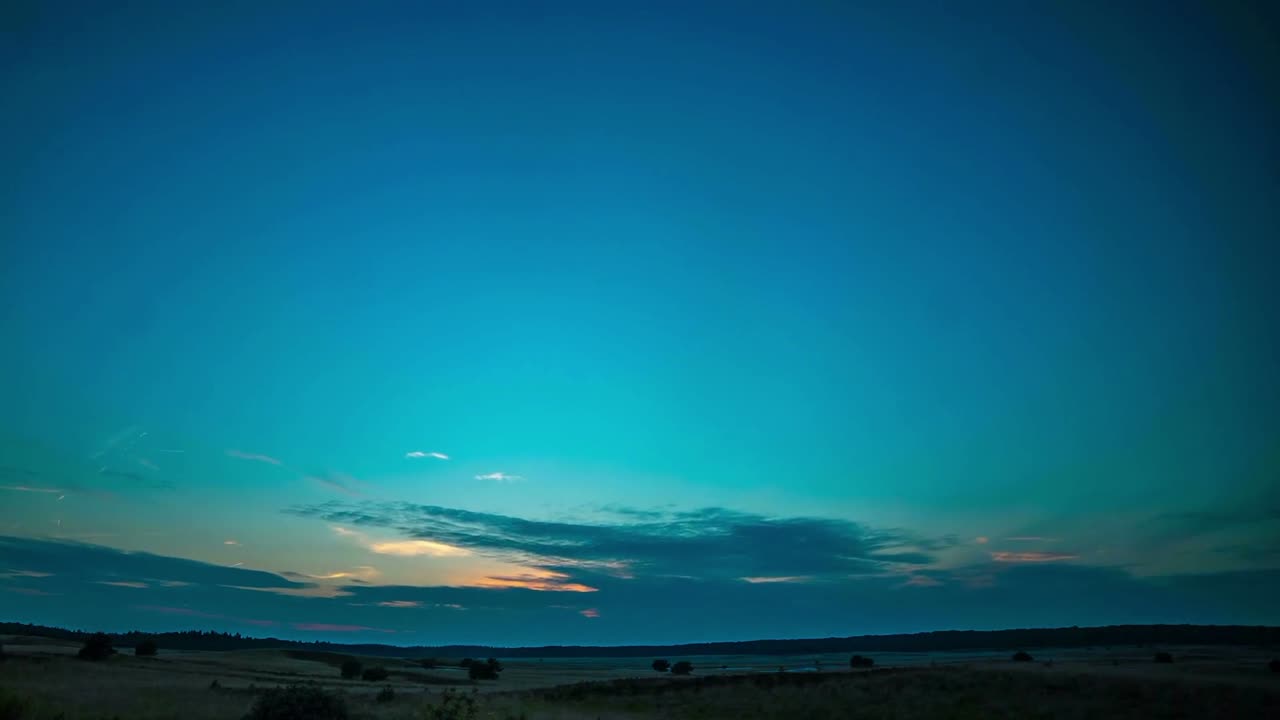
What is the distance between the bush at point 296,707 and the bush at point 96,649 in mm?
34309

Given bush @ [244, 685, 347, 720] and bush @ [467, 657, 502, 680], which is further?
bush @ [467, 657, 502, 680]

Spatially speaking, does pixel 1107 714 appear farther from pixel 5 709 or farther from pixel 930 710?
pixel 5 709

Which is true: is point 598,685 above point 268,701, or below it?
below

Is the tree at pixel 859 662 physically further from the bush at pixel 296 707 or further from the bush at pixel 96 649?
the bush at pixel 96 649

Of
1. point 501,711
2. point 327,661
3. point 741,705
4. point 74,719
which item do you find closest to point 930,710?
point 741,705

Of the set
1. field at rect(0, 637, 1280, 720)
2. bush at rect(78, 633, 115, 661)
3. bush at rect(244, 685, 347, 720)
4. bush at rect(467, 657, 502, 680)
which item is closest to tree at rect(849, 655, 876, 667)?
field at rect(0, 637, 1280, 720)

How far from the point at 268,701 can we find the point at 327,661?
229ft

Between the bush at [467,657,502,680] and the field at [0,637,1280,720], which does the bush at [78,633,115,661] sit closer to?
the field at [0,637,1280,720]

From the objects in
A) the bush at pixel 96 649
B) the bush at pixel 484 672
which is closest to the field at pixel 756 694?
the bush at pixel 96 649

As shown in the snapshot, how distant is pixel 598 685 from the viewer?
56.7 m

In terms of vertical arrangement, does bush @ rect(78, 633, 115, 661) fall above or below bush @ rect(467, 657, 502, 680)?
above

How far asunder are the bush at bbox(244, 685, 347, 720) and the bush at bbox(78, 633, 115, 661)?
113 ft

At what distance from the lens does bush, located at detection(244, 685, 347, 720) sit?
81.9 feet

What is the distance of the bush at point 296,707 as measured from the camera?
2497 cm
